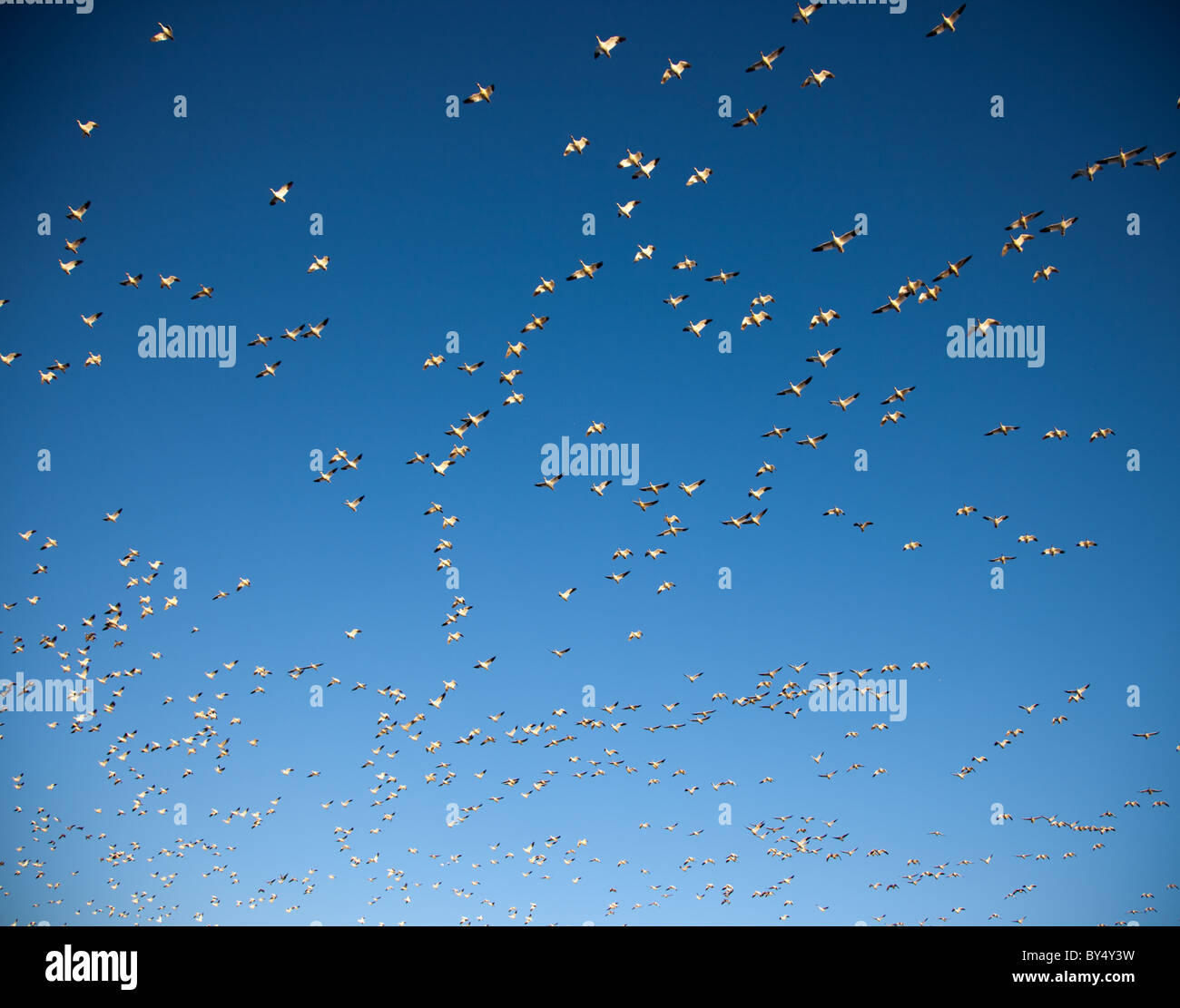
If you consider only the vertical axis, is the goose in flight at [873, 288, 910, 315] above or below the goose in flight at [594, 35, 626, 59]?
below

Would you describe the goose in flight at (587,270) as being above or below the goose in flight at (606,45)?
below

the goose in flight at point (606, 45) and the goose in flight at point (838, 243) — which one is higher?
the goose in flight at point (606, 45)

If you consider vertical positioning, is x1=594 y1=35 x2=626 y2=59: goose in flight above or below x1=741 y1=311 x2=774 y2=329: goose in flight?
above

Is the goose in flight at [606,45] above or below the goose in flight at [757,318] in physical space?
above

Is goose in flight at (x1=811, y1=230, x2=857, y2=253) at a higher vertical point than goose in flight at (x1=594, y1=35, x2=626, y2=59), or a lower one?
lower

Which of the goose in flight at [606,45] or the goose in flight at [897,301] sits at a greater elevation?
the goose in flight at [606,45]

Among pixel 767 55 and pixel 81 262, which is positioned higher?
pixel 767 55

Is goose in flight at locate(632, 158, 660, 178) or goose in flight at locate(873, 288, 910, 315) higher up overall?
goose in flight at locate(632, 158, 660, 178)
